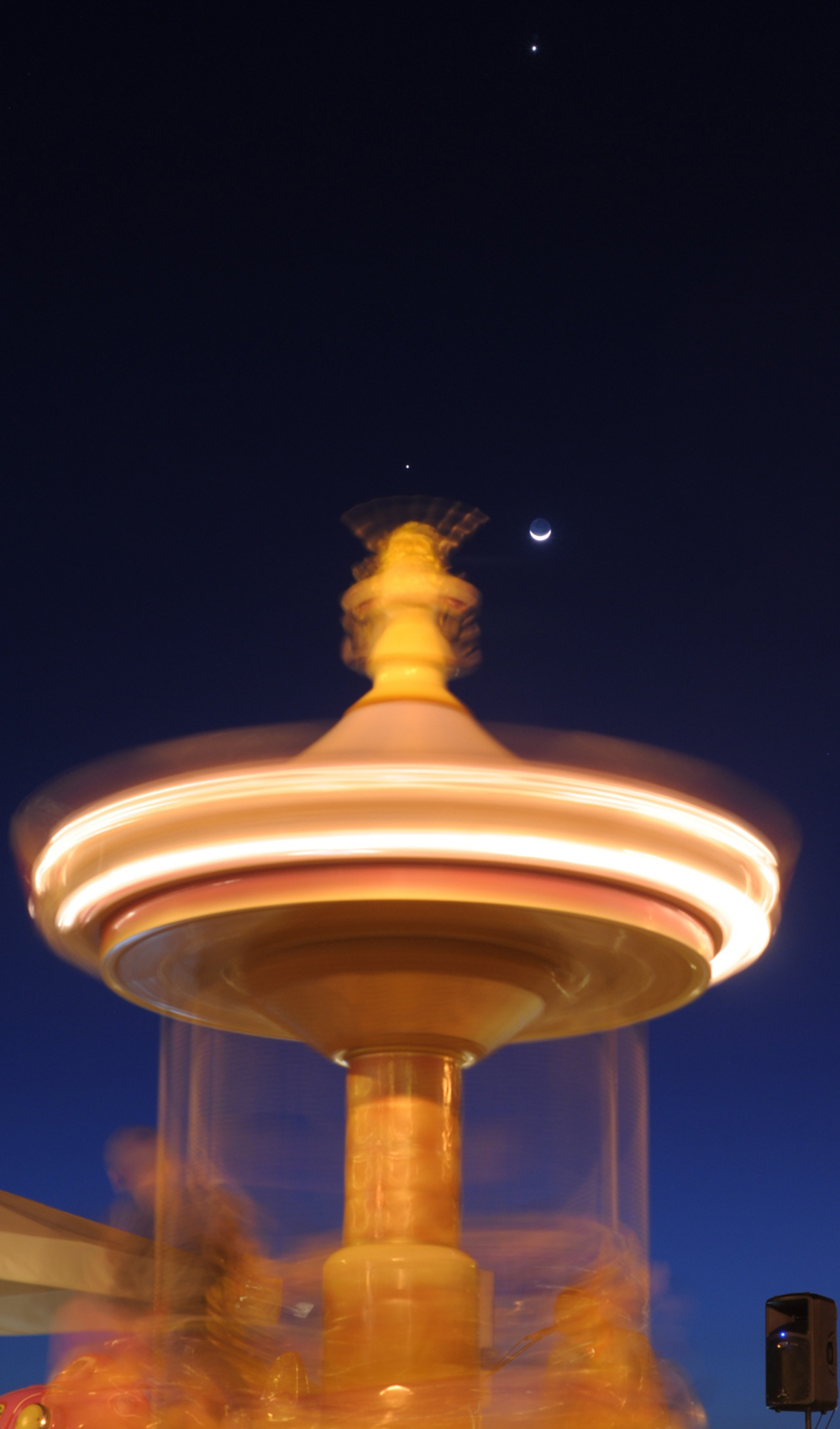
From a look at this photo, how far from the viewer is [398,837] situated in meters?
5.33

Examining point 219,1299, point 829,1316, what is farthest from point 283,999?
point 829,1316

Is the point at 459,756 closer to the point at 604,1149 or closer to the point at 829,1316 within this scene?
the point at 604,1149

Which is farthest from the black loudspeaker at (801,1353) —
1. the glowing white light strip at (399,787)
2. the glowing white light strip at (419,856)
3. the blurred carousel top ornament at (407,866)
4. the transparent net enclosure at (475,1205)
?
the glowing white light strip at (399,787)

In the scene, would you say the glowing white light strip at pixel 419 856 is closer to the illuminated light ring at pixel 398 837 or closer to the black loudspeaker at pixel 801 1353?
the illuminated light ring at pixel 398 837

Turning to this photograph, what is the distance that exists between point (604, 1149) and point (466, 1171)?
66 centimetres

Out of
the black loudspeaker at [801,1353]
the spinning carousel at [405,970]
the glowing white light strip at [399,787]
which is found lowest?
the black loudspeaker at [801,1353]

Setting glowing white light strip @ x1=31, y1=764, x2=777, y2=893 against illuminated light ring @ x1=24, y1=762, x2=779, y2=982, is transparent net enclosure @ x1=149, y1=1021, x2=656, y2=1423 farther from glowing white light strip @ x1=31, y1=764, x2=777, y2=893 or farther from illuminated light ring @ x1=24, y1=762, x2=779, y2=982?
glowing white light strip @ x1=31, y1=764, x2=777, y2=893

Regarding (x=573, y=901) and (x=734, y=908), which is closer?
(x=573, y=901)

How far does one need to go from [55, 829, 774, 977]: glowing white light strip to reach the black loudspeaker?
8.24 ft

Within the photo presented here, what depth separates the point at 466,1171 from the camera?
597cm

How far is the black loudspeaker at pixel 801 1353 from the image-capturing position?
23.8ft

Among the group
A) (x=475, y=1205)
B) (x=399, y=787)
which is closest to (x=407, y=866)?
(x=399, y=787)

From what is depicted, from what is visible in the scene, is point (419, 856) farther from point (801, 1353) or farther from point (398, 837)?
point (801, 1353)

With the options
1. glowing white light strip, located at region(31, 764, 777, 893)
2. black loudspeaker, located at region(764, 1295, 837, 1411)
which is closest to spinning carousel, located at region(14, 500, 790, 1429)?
glowing white light strip, located at region(31, 764, 777, 893)
